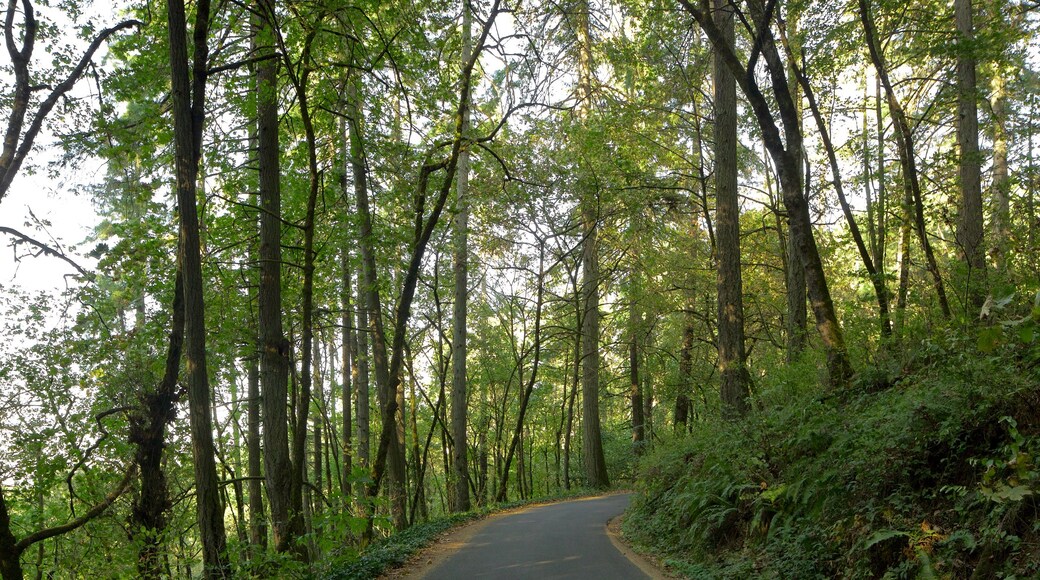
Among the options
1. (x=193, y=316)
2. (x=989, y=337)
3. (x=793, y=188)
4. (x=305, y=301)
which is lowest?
(x=989, y=337)

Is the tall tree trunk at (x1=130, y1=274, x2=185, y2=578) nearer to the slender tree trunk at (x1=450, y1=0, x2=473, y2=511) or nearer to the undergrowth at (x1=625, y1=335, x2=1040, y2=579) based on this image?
the undergrowth at (x1=625, y1=335, x2=1040, y2=579)

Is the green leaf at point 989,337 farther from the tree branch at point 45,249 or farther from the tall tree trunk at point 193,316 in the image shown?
the tree branch at point 45,249

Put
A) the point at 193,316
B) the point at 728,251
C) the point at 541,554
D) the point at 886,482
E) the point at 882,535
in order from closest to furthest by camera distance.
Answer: the point at 882,535 → the point at 886,482 → the point at 193,316 → the point at 541,554 → the point at 728,251

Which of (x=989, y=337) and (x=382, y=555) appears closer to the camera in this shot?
(x=989, y=337)

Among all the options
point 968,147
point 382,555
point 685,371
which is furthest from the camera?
point 685,371

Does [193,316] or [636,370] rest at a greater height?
[636,370]

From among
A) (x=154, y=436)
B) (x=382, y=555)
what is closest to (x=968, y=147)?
(x=382, y=555)

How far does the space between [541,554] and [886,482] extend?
5001mm

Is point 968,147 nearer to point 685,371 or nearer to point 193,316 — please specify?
point 685,371

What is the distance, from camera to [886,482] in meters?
6.40

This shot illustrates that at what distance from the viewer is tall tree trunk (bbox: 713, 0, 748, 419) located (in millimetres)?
13109

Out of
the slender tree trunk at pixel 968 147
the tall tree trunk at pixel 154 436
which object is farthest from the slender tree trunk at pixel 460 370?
the slender tree trunk at pixel 968 147

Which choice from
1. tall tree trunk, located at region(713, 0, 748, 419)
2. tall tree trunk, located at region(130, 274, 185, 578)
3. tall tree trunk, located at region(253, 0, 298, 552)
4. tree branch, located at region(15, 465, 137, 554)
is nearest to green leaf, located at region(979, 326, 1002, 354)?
tall tree trunk, located at region(253, 0, 298, 552)

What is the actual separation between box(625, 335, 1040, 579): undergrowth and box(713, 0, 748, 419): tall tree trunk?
2940 mm
